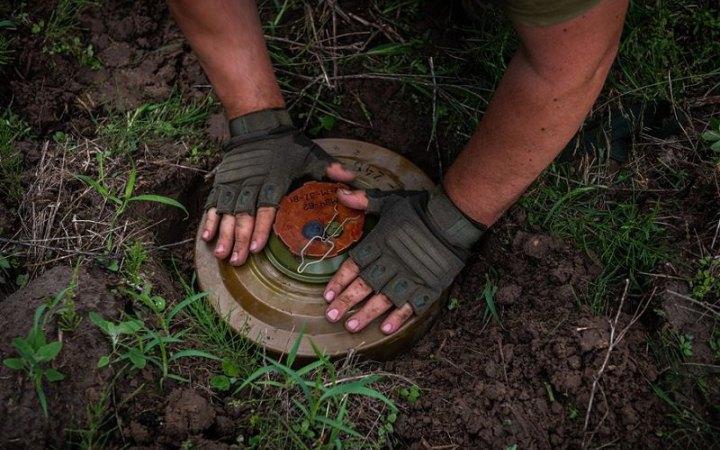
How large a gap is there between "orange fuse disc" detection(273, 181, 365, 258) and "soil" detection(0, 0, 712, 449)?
45 cm

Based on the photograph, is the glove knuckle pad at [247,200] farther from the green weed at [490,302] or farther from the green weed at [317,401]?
the green weed at [490,302]

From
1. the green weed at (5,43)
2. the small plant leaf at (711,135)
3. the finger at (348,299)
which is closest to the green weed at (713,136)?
the small plant leaf at (711,135)

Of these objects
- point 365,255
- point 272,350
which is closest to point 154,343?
point 272,350

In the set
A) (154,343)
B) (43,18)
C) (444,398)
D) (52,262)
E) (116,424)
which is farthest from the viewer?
(43,18)

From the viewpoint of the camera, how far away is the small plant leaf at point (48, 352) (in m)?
1.66

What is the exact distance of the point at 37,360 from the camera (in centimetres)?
165

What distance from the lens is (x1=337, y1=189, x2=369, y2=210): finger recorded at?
225cm

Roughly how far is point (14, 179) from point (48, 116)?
14.4 inches

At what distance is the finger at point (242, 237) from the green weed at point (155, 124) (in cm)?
50

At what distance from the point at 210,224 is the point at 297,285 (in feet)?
1.32

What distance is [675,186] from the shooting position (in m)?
2.26

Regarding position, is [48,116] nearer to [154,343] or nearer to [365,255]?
[154,343]

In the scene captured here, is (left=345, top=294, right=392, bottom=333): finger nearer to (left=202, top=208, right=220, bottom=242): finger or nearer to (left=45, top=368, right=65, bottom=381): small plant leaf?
(left=202, top=208, right=220, bottom=242): finger

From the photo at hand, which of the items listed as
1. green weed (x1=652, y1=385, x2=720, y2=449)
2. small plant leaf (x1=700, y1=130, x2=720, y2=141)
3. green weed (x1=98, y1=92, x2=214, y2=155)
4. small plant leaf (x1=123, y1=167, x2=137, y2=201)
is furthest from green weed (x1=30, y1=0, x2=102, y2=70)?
green weed (x1=652, y1=385, x2=720, y2=449)
